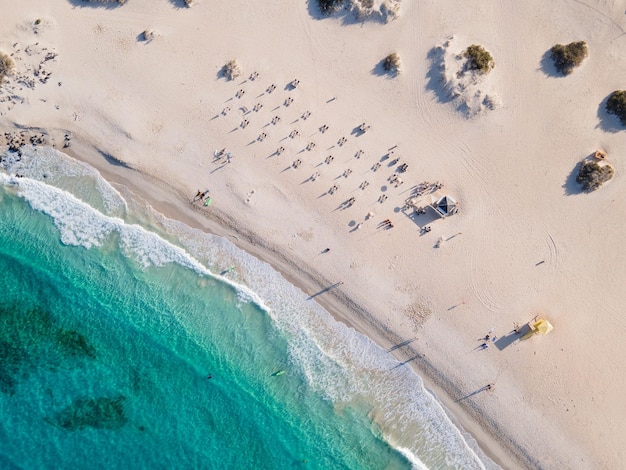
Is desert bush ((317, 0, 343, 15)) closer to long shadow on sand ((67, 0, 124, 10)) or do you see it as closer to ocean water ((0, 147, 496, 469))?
long shadow on sand ((67, 0, 124, 10))

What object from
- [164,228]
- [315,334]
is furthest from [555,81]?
[164,228]

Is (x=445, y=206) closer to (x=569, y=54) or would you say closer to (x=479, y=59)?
(x=479, y=59)

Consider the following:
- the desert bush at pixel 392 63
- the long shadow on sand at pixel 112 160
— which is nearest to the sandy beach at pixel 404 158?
the long shadow on sand at pixel 112 160

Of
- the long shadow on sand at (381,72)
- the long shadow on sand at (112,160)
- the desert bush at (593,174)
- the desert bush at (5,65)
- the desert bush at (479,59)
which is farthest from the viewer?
the long shadow on sand at (112,160)

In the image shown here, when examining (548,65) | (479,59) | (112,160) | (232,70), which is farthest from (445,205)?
(112,160)

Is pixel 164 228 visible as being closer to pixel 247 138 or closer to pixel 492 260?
pixel 247 138

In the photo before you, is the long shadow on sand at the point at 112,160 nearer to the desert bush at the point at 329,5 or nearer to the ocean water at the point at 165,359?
the ocean water at the point at 165,359
